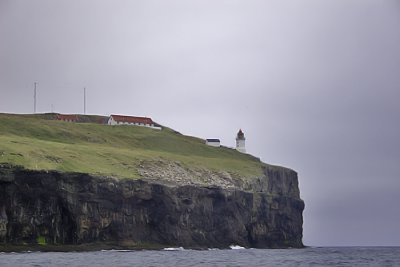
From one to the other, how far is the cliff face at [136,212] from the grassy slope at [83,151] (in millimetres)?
4088

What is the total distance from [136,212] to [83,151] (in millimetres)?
23029

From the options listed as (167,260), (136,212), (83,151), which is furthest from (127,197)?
(167,260)

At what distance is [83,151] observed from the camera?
524 ft

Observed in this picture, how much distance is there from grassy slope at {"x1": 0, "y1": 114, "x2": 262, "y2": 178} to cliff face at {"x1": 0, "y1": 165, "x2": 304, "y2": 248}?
4.09 meters

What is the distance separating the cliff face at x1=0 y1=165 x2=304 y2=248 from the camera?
128 meters

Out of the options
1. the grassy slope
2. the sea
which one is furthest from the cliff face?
the sea

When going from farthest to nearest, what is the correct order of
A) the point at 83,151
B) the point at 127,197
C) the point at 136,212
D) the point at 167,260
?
the point at 83,151 → the point at 136,212 → the point at 127,197 → the point at 167,260

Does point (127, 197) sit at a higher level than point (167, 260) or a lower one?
higher

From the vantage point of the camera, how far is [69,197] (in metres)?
133

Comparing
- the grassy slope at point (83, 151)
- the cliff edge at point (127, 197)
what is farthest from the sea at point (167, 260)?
the grassy slope at point (83, 151)

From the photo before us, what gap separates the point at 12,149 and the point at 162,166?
3465 centimetres

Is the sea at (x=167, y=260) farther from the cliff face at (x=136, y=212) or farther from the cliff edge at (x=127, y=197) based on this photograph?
the cliff edge at (x=127, y=197)

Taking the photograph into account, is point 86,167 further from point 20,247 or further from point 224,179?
point 224,179

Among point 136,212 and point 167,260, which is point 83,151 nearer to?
point 136,212
